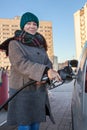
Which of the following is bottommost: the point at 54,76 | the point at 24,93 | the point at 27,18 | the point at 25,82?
the point at 24,93

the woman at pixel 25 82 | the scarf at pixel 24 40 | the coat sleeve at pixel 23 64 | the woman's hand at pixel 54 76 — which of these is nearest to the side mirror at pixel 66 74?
the woman's hand at pixel 54 76

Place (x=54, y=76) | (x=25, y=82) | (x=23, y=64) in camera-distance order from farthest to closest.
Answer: (x=25, y=82), (x=23, y=64), (x=54, y=76)

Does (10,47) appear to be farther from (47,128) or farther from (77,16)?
(77,16)

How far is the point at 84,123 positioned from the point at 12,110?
0.92 m

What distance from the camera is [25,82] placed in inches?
141

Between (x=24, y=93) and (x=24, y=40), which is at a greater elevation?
(x=24, y=40)

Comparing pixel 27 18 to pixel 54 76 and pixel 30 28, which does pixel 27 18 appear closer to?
pixel 30 28

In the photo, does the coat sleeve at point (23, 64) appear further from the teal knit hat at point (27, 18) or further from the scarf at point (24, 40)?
the teal knit hat at point (27, 18)

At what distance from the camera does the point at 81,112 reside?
3.05 meters

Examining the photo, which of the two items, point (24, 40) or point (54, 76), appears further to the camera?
point (24, 40)

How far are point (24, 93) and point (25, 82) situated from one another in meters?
0.11

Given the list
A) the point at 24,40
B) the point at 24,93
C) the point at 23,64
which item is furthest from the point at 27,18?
the point at 24,93

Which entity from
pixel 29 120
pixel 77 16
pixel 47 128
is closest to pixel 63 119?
pixel 47 128

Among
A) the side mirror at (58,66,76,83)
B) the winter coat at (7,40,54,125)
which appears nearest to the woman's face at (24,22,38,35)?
the winter coat at (7,40,54,125)
